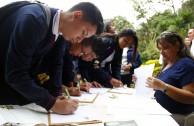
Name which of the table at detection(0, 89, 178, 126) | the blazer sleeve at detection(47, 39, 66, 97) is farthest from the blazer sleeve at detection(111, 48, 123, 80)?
the blazer sleeve at detection(47, 39, 66, 97)

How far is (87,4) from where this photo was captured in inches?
58.6

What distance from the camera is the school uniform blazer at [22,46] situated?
1.24 metres

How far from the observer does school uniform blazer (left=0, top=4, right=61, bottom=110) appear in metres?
1.24

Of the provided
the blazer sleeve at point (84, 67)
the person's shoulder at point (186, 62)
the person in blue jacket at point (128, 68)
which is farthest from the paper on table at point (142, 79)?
the person in blue jacket at point (128, 68)

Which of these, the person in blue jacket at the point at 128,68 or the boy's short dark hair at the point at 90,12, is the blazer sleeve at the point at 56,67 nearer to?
the boy's short dark hair at the point at 90,12

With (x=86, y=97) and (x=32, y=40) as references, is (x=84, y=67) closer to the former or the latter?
(x=86, y=97)

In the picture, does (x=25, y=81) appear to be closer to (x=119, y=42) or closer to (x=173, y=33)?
(x=173, y=33)

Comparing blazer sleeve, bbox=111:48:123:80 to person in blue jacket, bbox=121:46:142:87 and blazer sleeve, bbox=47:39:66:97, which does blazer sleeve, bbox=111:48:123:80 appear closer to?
person in blue jacket, bbox=121:46:142:87

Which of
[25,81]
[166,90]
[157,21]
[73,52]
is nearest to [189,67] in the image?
[166,90]

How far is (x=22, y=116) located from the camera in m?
1.40

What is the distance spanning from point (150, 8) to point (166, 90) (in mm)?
9243

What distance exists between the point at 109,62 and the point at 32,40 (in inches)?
84.6

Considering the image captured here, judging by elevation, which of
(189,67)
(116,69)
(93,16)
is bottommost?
(116,69)

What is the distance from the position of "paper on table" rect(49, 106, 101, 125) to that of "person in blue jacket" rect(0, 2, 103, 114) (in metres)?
0.04
